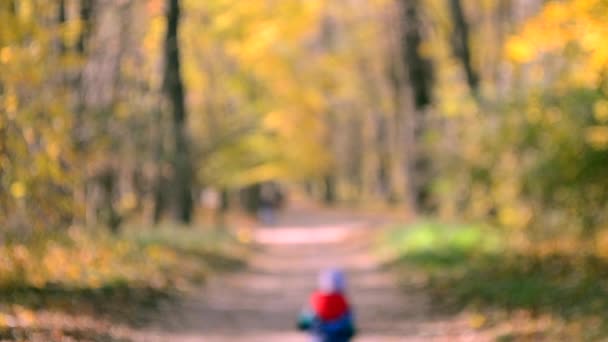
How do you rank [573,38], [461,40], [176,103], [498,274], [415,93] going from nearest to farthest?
[573,38], [498,274], [461,40], [176,103], [415,93]

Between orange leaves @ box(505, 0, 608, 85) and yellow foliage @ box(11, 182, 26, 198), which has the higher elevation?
orange leaves @ box(505, 0, 608, 85)

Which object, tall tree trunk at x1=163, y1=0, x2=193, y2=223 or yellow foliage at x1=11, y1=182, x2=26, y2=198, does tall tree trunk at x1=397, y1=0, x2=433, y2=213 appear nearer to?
tall tree trunk at x1=163, y1=0, x2=193, y2=223

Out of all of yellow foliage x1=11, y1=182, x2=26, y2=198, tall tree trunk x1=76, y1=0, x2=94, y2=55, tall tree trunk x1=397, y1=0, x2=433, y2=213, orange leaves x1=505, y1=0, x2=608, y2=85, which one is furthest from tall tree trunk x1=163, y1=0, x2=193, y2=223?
yellow foliage x1=11, y1=182, x2=26, y2=198

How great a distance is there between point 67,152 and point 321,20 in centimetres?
3230

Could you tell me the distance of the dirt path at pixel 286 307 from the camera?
14766 mm

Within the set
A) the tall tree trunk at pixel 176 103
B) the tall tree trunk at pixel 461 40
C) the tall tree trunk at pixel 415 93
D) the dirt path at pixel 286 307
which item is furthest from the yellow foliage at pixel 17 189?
the tall tree trunk at pixel 415 93

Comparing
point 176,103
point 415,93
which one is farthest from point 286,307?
point 415,93

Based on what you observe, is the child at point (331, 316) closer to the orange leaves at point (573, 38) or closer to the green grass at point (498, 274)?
the green grass at point (498, 274)

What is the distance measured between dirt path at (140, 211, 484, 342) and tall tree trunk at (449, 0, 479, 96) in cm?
506

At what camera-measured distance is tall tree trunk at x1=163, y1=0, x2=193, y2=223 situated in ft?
80.7

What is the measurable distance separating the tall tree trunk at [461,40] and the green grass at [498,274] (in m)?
3.64

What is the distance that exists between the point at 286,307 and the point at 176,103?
10804mm

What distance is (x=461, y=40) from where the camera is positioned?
27969 millimetres

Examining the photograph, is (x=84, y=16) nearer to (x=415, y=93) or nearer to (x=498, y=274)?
(x=498, y=274)
